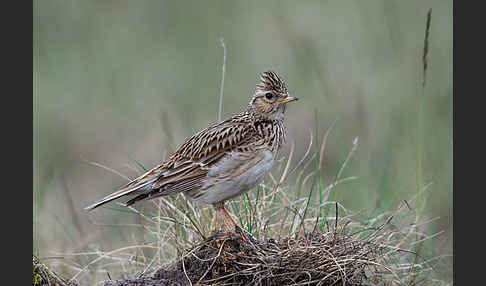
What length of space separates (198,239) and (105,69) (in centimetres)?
710

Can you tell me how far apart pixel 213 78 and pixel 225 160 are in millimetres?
6673

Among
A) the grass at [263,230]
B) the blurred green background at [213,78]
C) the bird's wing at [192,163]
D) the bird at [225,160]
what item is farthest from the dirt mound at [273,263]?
the blurred green background at [213,78]

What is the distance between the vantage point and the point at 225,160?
6160 millimetres

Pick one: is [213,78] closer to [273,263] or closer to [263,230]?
[263,230]

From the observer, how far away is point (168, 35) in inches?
528

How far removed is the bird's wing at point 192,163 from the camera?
6.02 metres

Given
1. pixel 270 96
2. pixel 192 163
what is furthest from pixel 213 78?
pixel 192 163

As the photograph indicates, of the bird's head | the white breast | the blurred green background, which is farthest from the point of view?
the blurred green background

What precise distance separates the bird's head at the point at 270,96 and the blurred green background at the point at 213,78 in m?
3.64

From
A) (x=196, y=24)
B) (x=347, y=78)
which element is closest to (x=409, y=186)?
(x=347, y=78)

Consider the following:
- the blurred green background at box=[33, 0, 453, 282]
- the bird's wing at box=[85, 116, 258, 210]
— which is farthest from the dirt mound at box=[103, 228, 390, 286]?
the blurred green background at box=[33, 0, 453, 282]

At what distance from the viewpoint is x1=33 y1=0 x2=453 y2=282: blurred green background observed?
10.7m

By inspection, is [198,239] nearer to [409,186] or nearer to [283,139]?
[283,139]

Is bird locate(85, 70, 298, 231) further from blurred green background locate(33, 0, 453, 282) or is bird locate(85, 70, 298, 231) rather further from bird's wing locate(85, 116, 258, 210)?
blurred green background locate(33, 0, 453, 282)
